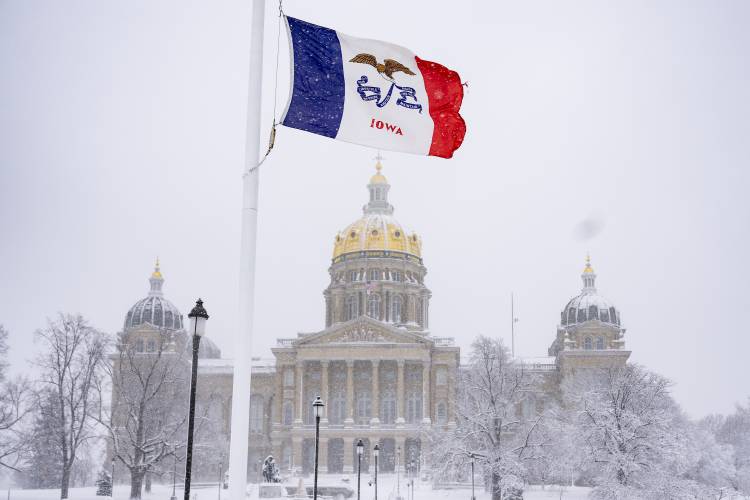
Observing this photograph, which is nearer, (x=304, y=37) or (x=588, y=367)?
(x=304, y=37)

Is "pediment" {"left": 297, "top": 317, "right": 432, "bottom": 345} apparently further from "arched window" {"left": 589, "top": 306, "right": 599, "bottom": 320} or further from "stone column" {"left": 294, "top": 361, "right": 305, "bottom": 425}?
"arched window" {"left": 589, "top": 306, "right": 599, "bottom": 320}

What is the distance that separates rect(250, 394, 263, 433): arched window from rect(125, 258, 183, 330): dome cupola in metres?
13.1

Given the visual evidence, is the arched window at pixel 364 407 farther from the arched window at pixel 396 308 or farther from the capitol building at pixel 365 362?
the arched window at pixel 396 308

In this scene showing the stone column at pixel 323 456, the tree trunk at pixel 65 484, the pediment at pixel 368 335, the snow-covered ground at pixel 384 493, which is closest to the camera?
the tree trunk at pixel 65 484

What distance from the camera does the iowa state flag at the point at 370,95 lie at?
14.3 m

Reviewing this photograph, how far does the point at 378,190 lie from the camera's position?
120m

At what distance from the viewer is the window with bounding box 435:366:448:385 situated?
9988 cm

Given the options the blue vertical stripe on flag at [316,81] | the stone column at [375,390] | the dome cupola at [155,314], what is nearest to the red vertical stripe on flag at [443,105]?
the blue vertical stripe on flag at [316,81]

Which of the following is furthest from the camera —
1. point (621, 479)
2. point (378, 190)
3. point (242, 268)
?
point (378, 190)

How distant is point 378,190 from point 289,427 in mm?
35914

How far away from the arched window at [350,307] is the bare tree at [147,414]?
93.5 ft

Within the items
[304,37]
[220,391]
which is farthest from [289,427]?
[304,37]

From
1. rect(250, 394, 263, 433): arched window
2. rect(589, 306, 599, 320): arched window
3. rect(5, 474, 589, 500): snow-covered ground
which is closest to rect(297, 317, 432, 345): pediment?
rect(250, 394, 263, 433): arched window

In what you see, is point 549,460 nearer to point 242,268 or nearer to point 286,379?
point 286,379
